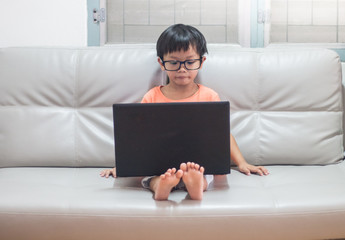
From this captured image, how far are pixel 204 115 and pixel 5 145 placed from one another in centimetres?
91

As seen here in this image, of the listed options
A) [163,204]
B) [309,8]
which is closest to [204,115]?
[163,204]

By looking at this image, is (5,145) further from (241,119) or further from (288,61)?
(288,61)

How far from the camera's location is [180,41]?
1305 mm

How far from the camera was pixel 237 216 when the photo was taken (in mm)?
1003

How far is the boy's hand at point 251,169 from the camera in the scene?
4.41ft

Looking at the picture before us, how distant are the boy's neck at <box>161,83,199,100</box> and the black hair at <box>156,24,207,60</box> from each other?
143mm

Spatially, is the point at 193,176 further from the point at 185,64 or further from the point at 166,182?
the point at 185,64

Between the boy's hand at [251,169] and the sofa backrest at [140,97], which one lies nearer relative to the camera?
the boy's hand at [251,169]

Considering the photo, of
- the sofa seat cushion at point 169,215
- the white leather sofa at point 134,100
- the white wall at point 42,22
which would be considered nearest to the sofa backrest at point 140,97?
the white leather sofa at point 134,100

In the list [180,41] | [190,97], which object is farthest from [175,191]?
[180,41]

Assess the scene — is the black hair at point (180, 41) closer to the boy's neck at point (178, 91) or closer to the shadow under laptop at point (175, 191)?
the boy's neck at point (178, 91)

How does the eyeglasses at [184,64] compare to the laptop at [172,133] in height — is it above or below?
above

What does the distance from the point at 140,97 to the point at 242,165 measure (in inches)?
21.1

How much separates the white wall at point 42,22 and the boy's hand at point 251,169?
1.36m
